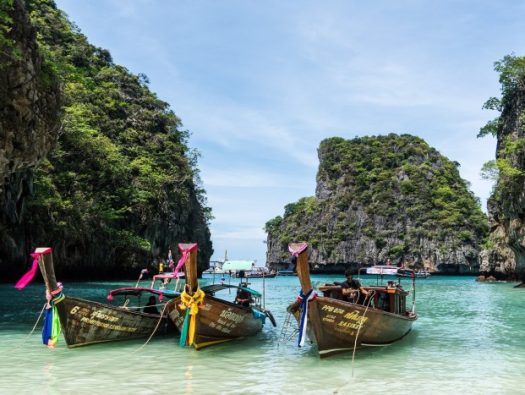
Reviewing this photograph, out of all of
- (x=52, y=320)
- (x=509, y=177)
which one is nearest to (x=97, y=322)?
(x=52, y=320)

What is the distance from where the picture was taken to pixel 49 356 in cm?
1114

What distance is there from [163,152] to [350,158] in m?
70.2

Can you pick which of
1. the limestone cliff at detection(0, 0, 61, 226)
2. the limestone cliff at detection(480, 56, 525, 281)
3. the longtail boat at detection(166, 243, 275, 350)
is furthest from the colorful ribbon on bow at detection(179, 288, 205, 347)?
the limestone cliff at detection(480, 56, 525, 281)

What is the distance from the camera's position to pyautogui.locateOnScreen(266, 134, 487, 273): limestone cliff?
319ft

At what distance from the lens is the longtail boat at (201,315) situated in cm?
1122

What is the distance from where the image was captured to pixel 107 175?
4659 cm

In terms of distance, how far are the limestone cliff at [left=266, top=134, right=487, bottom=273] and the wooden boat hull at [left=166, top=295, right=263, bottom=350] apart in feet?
291

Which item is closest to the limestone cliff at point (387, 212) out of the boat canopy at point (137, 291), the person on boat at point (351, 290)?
the person on boat at point (351, 290)

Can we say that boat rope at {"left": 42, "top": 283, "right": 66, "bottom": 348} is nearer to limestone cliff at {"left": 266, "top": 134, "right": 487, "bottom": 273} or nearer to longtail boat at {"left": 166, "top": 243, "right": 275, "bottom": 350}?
longtail boat at {"left": 166, "top": 243, "right": 275, "bottom": 350}

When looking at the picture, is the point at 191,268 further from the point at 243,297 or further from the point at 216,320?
the point at 243,297

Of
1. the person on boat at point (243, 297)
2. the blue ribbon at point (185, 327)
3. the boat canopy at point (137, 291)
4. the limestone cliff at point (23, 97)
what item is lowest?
the blue ribbon at point (185, 327)

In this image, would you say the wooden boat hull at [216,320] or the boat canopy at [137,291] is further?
the boat canopy at [137,291]

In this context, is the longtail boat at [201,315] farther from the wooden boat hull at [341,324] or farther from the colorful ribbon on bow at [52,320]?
the colorful ribbon on bow at [52,320]

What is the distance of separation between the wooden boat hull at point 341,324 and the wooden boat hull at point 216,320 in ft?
5.60
